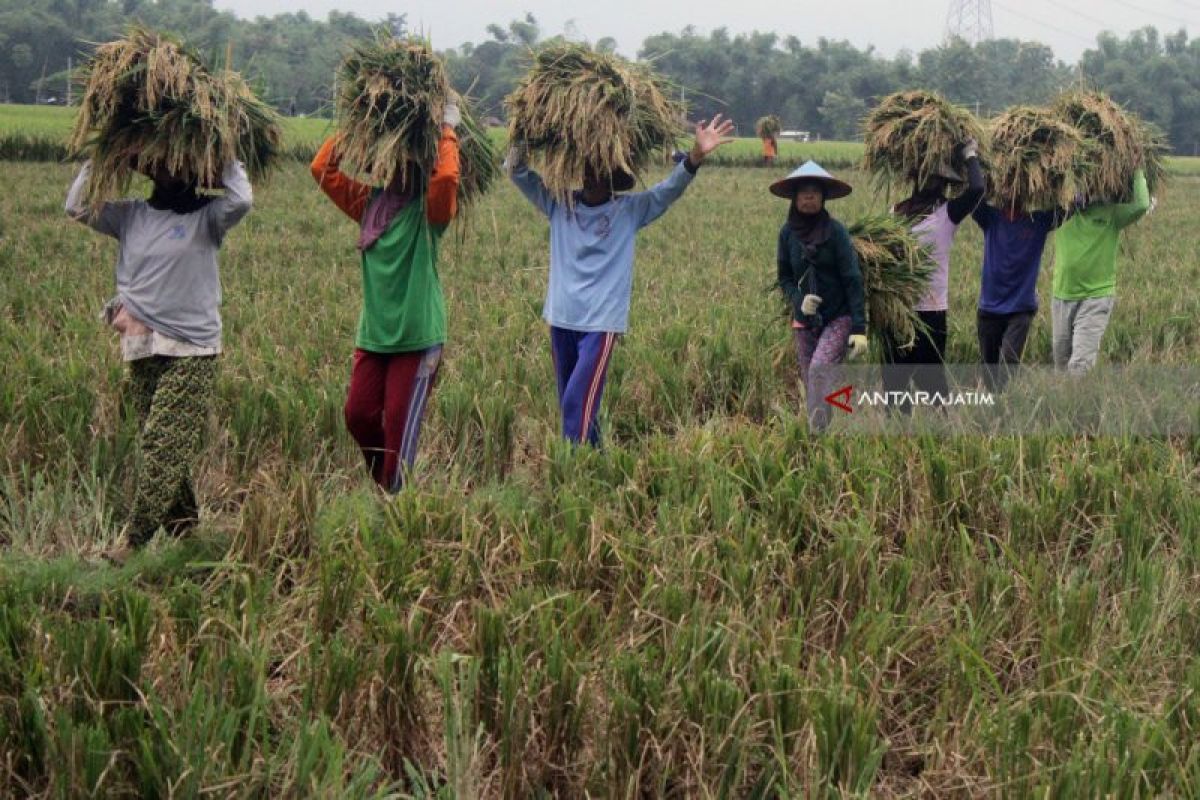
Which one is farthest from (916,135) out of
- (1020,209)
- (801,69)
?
(801,69)

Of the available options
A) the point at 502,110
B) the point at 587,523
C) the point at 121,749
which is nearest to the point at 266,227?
the point at 502,110

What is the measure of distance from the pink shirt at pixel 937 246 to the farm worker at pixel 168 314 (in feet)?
10.8

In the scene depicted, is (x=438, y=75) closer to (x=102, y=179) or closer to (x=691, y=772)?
(x=102, y=179)

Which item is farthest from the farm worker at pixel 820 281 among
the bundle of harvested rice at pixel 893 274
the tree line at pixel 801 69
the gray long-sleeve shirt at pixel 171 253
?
the tree line at pixel 801 69

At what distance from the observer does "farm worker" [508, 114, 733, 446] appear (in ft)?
15.2

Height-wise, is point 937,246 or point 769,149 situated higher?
point 769,149

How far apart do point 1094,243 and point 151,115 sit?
175 inches

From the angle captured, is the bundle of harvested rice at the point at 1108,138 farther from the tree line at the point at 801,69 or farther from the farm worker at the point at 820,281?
the tree line at the point at 801,69

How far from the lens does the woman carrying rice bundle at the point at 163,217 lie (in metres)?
3.84

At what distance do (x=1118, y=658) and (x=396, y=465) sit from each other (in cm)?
256

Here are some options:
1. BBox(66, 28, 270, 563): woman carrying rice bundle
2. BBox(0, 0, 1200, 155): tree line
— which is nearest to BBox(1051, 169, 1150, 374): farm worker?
BBox(66, 28, 270, 563): woman carrying rice bundle

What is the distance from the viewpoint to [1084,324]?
6020 mm

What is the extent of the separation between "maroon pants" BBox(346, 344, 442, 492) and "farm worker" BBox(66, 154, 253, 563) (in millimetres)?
537

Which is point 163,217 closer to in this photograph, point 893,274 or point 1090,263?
point 893,274
